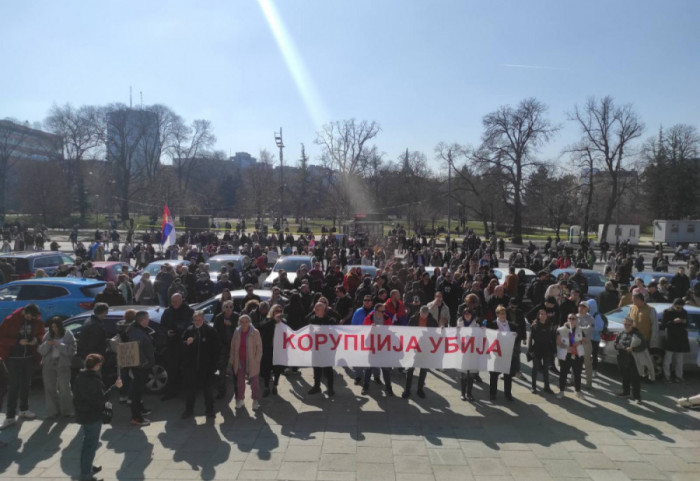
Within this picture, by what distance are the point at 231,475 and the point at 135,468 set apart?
3.92ft

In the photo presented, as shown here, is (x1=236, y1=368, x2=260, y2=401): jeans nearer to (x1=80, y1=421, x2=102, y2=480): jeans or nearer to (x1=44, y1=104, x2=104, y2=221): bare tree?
(x1=80, y1=421, x2=102, y2=480): jeans

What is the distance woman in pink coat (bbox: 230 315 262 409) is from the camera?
26.2ft

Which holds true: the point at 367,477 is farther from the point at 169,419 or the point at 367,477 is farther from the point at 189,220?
the point at 189,220

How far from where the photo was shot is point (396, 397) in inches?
342

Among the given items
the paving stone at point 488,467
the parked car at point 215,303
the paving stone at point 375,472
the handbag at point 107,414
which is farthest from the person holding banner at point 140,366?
the paving stone at point 488,467

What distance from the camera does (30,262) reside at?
56.5 ft

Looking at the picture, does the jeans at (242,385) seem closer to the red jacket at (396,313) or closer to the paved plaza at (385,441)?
the paved plaza at (385,441)

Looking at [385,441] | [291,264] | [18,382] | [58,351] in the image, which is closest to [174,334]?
[58,351]

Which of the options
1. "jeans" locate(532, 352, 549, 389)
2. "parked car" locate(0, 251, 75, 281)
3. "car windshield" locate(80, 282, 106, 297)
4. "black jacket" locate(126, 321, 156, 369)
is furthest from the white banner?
"parked car" locate(0, 251, 75, 281)

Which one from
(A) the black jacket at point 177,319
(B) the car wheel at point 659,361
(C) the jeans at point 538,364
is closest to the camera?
(A) the black jacket at point 177,319

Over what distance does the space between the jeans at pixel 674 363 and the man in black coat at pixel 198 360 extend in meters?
8.23

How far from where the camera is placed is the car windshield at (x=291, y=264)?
1734 cm

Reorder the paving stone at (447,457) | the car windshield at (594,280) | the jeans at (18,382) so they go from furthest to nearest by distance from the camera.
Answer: the car windshield at (594,280) → the jeans at (18,382) → the paving stone at (447,457)

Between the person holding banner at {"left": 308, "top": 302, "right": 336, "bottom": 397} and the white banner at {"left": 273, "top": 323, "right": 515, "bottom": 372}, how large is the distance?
204 millimetres
